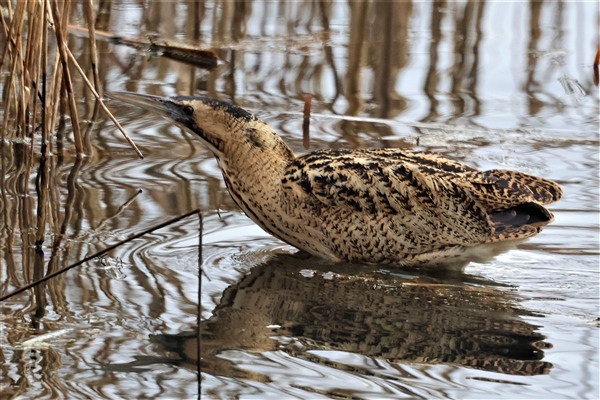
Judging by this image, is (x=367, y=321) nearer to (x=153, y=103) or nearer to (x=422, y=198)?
(x=422, y=198)

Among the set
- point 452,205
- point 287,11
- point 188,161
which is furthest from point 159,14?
point 452,205

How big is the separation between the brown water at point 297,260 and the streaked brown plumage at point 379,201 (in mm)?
141

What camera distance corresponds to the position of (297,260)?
588 centimetres

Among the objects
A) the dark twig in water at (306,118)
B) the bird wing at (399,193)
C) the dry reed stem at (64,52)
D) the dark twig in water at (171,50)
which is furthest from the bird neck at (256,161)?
the dark twig in water at (171,50)

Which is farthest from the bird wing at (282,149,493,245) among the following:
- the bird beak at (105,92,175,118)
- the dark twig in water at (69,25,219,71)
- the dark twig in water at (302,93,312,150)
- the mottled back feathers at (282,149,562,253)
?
the dark twig in water at (69,25,219,71)

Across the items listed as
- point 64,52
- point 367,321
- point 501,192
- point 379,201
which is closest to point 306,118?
point 64,52

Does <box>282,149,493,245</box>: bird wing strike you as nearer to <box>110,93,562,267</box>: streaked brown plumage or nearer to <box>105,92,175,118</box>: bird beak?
<box>110,93,562,267</box>: streaked brown plumage

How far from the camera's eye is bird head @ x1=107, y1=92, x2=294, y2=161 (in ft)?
19.3

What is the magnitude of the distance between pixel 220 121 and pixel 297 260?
77 centimetres

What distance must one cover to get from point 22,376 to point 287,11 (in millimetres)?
7637

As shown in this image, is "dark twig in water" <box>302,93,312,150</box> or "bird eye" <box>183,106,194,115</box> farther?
"dark twig in water" <box>302,93,312,150</box>

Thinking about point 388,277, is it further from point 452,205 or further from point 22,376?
point 22,376

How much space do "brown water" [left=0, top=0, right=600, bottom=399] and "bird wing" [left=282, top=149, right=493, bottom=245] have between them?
0.25m

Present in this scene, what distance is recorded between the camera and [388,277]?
5676mm
